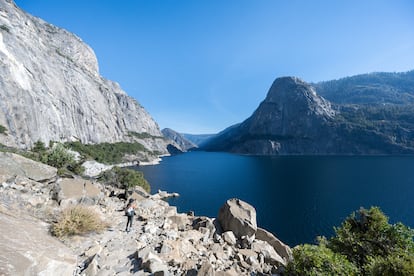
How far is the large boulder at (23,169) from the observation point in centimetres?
1566

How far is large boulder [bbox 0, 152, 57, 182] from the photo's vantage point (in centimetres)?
1566

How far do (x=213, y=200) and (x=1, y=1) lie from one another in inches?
5323

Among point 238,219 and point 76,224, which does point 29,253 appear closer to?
point 76,224

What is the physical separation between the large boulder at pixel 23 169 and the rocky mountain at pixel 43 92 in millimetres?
65388

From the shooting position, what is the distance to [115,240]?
10.9 m

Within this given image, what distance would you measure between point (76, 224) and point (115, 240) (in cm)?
221

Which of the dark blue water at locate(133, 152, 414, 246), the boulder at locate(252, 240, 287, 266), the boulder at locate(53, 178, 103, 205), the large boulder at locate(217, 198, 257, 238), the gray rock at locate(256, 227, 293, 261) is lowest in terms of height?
the dark blue water at locate(133, 152, 414, 246)

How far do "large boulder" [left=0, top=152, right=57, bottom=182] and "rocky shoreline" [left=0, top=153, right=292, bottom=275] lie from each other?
0.21 feet

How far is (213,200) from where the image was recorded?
174 feet

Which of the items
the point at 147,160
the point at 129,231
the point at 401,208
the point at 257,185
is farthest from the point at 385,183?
the point at 147,160

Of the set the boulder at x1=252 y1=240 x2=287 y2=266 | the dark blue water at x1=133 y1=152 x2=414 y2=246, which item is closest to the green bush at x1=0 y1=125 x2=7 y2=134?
the dark blue water at x1=133 y1=152 x2=414 y2=246

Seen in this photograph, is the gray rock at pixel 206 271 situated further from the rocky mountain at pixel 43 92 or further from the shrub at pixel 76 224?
the rocky mountain at pixel 43 92

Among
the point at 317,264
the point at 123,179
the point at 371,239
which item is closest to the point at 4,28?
the point at 123,179

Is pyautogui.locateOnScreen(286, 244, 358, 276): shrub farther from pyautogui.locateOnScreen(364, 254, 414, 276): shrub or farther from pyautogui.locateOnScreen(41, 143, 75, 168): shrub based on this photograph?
pyautogui.locateOnScreen(41, 143, 75, 168): shrub
